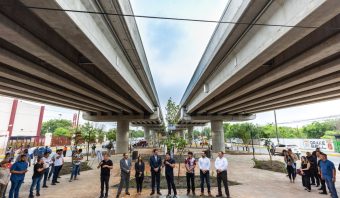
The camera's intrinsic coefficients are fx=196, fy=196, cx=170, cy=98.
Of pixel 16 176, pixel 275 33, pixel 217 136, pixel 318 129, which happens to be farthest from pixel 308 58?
pixel 318 129

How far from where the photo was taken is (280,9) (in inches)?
247

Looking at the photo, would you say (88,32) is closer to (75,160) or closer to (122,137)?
(75,160)

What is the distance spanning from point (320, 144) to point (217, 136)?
80.2ft

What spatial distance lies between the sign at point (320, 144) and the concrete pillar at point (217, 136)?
2226 centimetres

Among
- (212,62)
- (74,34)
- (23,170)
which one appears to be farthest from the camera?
(212,62)

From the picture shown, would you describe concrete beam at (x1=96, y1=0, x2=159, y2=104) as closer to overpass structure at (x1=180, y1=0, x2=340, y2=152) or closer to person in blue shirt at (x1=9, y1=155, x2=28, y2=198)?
overpass structure at (x1=180, y1=0, x2=340, y2=152)

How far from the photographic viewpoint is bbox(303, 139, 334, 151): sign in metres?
37.4

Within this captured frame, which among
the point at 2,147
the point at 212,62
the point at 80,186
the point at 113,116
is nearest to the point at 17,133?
the point at 2,147

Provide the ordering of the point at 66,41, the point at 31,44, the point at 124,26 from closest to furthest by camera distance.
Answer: the point at 31,44 < the point at 124,26 < the point at 66,41

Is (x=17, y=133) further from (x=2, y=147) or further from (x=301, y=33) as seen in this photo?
(x=301, y=33)

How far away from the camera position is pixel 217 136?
3234 cm

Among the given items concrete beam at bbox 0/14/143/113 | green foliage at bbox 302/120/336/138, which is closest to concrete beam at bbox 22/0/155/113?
concrete beam at bbox 0/14/143/113

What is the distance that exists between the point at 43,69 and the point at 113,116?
22.3m

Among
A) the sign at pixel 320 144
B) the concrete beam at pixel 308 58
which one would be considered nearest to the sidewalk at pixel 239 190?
the concrete beam at pixel 308 58
